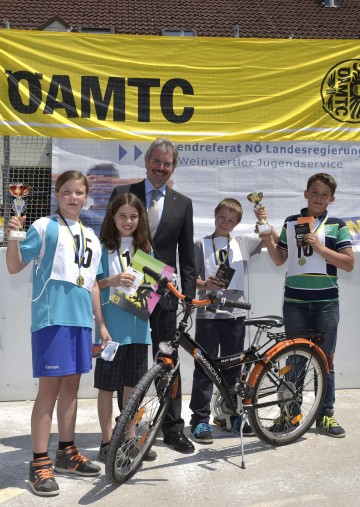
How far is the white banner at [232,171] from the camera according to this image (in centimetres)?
584

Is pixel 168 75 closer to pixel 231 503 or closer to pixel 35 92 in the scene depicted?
pixel 35 92

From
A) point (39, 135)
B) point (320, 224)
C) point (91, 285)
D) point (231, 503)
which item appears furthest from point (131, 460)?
point (39, 135)

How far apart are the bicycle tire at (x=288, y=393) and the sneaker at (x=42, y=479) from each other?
1316 mm

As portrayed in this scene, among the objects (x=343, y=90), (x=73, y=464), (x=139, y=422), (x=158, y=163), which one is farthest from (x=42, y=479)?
(x=343, y=90)

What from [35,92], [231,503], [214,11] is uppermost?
[214,11]

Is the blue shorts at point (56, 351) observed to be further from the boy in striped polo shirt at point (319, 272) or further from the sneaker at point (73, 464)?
the boy in striped polo shirt at point (319, 272)

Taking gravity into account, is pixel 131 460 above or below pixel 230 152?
below

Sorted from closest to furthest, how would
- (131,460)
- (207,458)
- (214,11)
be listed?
(131,460), (207,458), (214,11)

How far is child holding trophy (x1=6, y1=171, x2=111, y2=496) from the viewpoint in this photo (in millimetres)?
3627

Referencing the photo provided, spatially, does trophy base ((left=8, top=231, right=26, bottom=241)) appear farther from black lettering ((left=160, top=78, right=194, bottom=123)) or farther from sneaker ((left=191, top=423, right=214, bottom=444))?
black lettering ((left=160, top=78, right=194, bottom=123))

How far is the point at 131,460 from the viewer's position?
372cm

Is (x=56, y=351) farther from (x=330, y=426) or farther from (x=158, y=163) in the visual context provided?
(x=330, y=426)

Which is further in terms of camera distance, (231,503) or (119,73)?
(119,73)

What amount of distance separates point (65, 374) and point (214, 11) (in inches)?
856
